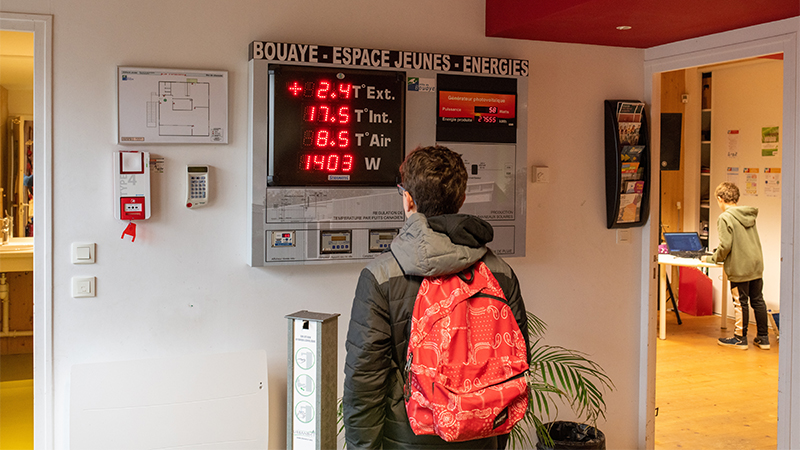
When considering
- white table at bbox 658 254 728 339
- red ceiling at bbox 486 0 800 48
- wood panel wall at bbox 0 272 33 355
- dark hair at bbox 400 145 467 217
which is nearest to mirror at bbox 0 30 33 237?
wood panel wall at bbox 0 272 33 355

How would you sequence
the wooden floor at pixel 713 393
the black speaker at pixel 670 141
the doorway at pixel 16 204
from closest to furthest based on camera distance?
the wooden floor at pixel 713 393 → the black speaker at pixel 670 141 → the doorway at pixel 16 204

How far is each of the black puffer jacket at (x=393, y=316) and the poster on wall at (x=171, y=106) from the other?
1456 mm

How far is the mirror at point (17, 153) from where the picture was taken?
5363mm

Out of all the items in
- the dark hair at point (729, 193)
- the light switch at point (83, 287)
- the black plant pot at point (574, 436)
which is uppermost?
the dark hair at point (729, 193)

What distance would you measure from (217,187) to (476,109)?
1.31 metres

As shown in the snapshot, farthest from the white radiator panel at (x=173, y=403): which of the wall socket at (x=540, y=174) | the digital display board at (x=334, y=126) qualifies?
the wall socket at (x=540, y=174)

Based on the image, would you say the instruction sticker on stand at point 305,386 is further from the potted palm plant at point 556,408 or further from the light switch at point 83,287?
the potted palm plant at point 556,408

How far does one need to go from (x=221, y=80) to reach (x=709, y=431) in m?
3.71

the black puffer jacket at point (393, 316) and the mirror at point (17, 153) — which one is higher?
the mirror at point (17, 153)

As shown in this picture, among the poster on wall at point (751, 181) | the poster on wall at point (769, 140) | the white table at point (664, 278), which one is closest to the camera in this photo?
the white table at point (664, 278)

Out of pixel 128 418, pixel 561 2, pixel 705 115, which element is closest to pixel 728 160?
pixel 705 115

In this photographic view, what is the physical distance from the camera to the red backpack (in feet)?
5.93

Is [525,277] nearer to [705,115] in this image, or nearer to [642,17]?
[642,17]

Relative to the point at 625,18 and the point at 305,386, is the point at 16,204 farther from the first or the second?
the point at 625,18
